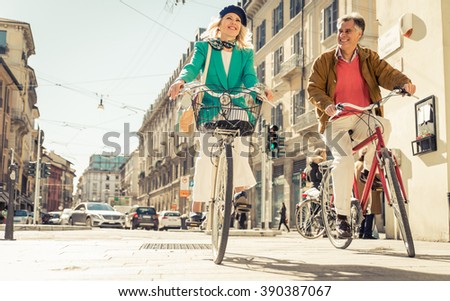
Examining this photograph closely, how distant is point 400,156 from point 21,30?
4567cm

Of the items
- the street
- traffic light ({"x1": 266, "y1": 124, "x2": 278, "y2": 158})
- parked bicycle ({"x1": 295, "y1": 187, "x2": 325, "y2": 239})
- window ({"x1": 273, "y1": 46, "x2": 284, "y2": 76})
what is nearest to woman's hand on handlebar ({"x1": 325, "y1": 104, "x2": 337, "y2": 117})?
the street

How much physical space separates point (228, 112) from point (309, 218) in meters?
3.83

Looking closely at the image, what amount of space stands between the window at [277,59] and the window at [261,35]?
2663mm

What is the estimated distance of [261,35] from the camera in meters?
33.5

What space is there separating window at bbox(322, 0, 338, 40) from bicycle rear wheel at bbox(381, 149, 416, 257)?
19.4 m

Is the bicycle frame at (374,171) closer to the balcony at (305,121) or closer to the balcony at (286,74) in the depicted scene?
the balcony at (305,121)

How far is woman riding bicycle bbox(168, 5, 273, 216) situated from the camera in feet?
15.2

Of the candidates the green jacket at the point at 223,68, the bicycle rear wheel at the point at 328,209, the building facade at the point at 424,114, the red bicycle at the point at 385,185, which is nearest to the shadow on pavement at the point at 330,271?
the red bicycle at the point at 385,185

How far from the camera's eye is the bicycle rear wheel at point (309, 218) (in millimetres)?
7461

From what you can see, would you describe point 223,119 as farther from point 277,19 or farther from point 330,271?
point 277,19

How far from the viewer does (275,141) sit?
1664cm

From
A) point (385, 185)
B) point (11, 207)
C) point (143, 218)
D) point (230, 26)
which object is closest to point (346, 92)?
point (385, 185)

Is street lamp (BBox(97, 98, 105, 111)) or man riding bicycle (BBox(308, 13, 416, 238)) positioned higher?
street lamp (BBox(97, 98, 105, 111))

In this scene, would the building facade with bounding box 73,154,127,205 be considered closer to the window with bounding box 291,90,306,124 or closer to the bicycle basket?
the window with bounding box 291,90,306,124
